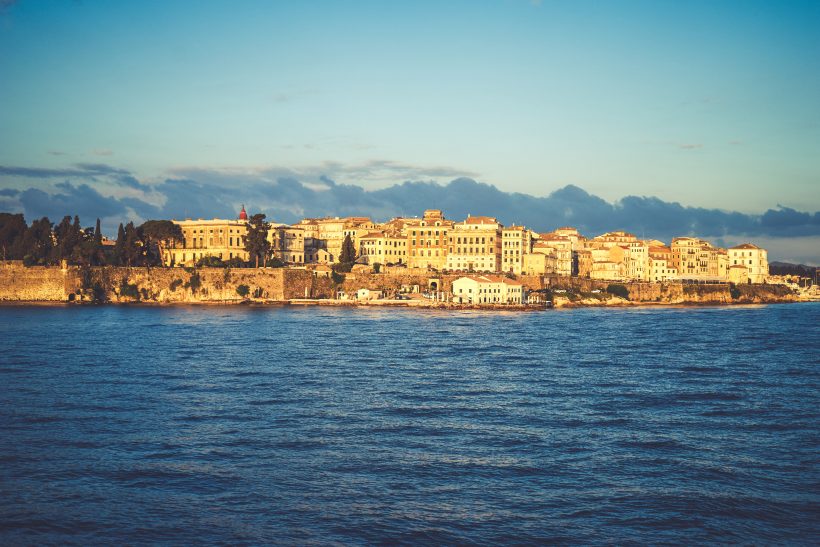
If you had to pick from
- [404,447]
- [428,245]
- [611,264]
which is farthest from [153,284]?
[404,447]

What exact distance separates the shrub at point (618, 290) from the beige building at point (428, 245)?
22.3 m

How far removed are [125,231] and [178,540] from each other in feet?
297

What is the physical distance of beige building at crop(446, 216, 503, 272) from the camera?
356ft

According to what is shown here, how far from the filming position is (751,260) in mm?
139000

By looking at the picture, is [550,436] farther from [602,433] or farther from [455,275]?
[455,275]

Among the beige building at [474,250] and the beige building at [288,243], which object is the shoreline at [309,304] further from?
the beige building at [288,243]

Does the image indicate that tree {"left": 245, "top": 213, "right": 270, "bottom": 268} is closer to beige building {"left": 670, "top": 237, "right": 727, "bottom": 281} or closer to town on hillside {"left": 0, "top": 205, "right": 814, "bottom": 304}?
town on hillside {"left": 0, "top": 205, "right": 814, "bottom": 304}

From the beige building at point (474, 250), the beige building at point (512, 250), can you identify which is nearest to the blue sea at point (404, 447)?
the beige building at point (474, 250)

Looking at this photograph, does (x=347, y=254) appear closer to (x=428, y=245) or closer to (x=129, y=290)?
(x=428, y=245)

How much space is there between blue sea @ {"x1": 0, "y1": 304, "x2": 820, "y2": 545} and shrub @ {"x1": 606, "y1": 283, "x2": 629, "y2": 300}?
6587 cm

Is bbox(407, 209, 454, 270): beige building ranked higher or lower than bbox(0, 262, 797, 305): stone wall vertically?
higher

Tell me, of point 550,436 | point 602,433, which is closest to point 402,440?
point 550,436

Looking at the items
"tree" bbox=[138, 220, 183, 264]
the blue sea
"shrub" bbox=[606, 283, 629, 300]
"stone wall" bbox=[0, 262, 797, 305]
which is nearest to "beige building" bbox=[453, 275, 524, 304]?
"stone wall" bbox=[0, 262, 797, 305]

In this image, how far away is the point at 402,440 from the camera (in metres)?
22.7
